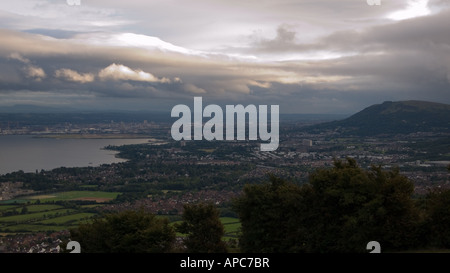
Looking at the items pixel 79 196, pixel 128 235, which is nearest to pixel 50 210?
pixel 79 196

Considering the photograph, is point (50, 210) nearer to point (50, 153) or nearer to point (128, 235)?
point (128, 235)

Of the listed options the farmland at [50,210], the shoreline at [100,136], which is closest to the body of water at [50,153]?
the shoreline at [100,136]

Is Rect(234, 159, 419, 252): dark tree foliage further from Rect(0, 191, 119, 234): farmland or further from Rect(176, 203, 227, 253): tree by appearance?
Rect(0, 191, 119, 234): farmland

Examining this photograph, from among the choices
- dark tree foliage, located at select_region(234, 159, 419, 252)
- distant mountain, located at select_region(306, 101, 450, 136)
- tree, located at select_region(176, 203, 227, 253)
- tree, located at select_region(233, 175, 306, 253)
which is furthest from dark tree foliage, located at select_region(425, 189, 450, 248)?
distant mountain, located at select_region(306, 101, 450, 136)

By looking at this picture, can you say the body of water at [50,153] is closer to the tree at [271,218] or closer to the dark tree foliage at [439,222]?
the tree at [271,218]

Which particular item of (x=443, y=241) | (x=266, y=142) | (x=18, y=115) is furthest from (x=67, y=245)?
(x=18, y=115)
